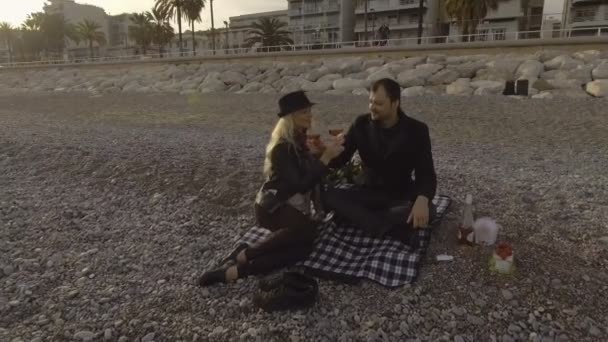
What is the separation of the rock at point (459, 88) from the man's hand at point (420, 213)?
1419 cm

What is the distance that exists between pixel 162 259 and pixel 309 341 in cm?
208

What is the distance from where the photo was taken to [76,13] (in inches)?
3612

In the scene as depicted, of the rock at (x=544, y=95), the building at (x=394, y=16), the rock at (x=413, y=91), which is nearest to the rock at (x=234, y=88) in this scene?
the rock at (x=413, y=91)

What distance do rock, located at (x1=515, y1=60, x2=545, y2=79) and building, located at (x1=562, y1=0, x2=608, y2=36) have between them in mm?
25365

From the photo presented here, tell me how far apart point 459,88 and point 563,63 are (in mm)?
5194

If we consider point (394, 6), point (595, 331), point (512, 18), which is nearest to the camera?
point (595, 331)

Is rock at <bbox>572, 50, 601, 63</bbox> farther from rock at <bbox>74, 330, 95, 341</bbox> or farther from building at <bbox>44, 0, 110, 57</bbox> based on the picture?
building at <bbox>44, 0, 110, 57</bbox>

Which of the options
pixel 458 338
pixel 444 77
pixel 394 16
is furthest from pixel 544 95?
pixel 394 16

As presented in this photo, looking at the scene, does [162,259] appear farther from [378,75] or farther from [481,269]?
[378,75]

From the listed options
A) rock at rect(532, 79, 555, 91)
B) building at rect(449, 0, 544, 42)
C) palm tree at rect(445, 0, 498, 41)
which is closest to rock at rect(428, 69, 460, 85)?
rock at rect(532, 79, 555, 91)

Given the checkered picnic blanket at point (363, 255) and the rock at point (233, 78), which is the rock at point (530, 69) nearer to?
the rock at point (233, 78)

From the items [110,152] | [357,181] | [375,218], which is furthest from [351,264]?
[110,152]

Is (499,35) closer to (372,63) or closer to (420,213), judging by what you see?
(372,63)

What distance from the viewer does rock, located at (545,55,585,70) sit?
58.8ft
